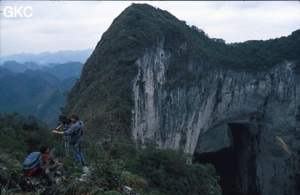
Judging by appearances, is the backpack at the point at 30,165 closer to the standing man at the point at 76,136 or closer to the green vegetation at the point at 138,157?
the standing man at the point at 76,136

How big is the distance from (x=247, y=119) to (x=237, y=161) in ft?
16.5

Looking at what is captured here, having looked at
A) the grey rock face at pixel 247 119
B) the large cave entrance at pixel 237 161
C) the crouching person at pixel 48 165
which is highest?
the crouching person at pixel 48 165

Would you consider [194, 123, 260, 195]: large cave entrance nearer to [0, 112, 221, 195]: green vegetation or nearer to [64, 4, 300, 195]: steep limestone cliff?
[64, 4, 300, 195]: steep limestone cliff

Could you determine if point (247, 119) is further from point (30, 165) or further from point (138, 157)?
point (30, 165)

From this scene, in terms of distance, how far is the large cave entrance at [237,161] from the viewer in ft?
91.5

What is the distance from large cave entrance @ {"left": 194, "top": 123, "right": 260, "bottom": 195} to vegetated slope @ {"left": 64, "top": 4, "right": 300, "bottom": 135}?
7.78 m

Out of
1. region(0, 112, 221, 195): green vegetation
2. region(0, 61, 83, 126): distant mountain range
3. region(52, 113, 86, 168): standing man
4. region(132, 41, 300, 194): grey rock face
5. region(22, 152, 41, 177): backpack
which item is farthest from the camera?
region(0, 61, 83, 126): distant mountain range

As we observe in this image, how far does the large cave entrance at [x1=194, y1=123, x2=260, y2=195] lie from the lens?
27.9 metres

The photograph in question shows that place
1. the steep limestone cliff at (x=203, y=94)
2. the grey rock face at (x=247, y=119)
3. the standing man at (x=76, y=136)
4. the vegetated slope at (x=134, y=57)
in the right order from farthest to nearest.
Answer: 1. the grey rock face at (x=247, y=119)
2. the steep limestone cliff at (x=203, y=94)
3. the vegetated slope at (x=134, y=57)
4. the standing man at (x=76, y=136)

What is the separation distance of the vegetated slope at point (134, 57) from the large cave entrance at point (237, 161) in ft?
25.5

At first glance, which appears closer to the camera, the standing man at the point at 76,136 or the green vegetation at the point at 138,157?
the standing man at the point at 76,136

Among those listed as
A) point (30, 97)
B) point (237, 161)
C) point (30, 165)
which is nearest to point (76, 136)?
point (30, 165)

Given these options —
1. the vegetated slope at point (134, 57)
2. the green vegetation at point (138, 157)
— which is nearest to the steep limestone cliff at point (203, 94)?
the vegetated slope at point (134, 57)

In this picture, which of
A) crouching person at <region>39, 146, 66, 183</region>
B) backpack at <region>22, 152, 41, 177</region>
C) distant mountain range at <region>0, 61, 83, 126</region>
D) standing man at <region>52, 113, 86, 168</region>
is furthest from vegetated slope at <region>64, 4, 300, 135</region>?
distant mountain range at <region>0, 61, 83, 126</region>
